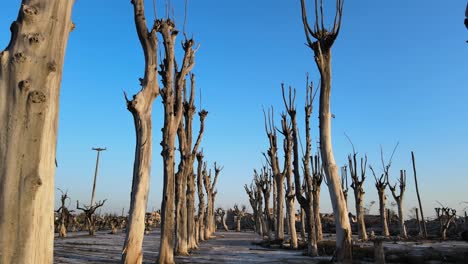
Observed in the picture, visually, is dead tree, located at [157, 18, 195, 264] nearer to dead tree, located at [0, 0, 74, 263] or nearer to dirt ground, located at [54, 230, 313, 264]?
dirt ground, located at [54, 230, 313, 264]

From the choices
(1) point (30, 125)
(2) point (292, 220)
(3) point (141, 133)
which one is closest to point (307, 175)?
(2) point (292, 220)

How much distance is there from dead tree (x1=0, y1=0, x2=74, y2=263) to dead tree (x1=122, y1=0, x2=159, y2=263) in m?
5.15

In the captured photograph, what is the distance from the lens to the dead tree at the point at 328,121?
27.7ft

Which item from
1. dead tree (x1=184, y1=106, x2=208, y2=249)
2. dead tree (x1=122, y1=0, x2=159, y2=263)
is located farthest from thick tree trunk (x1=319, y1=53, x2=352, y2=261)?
dead tree (x1=184, y1=106, x2=208, y2=249)

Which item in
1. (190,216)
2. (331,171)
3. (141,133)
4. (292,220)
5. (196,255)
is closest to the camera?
(141,133)

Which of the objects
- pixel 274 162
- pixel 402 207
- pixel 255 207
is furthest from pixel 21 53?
pixel 255 207

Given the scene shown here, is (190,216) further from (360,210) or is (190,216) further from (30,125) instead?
(30,125)

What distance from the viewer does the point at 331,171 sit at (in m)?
8.82

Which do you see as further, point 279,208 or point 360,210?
point 360,210

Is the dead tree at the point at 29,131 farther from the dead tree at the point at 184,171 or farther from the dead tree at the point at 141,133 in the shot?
the dead tree at the point at 184,171

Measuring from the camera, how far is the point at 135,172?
7176 mm

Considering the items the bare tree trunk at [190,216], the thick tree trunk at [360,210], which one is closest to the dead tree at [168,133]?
the bare tree trunk at [190,216]

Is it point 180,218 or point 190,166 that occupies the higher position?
point 190,166

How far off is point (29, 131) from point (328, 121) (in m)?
8.01
